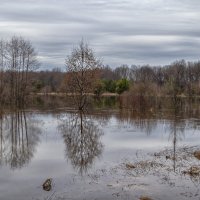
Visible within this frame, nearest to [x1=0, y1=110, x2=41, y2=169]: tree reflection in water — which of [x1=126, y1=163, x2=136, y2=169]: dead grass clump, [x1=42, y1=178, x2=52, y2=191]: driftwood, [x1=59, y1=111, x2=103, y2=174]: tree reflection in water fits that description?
[x1=59, y1=111, x2=103, y2=174]: tree reflection in water

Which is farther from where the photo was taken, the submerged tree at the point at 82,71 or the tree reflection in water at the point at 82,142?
the submerged tree at the point at 82,71

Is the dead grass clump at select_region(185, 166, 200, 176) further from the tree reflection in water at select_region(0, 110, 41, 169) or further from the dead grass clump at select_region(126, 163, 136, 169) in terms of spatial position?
the tree reflection in water at select_region(0, 110, 41, 169)

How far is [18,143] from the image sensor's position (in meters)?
22.8

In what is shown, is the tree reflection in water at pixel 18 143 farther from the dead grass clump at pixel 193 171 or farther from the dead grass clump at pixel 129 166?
the dead grass clump at pixel 193 171

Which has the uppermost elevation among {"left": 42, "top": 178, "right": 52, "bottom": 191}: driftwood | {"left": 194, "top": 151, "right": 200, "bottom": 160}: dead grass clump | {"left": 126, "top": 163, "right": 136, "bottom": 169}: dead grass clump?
{"left": 194, "top": 151, "right": 200, "bottom": 160}: dead grass clump

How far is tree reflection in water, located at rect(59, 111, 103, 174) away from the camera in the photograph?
1797cm

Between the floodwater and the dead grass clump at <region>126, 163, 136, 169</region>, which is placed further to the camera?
the dead grass clump at <region>126, 163, 136, 169</region>

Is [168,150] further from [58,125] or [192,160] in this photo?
[58,125]

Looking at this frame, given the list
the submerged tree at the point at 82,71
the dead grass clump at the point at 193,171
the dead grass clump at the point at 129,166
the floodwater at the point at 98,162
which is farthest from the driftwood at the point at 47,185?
the submerged tree at the point at 82,71

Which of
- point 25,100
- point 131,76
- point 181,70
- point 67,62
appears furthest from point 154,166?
point 131,76

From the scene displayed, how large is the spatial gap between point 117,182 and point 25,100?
176 feet

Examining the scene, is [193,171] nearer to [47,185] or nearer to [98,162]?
[98,162]

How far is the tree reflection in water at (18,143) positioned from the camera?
1828 centimetres

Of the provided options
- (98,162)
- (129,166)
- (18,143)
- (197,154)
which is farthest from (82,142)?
(197,154)
